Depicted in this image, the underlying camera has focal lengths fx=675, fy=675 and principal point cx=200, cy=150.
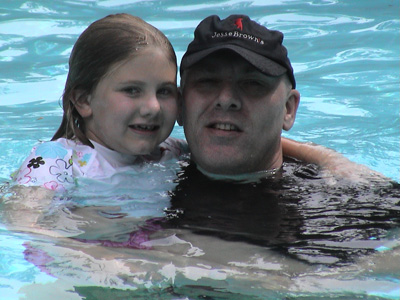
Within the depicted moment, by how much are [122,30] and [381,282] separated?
75.9 inches

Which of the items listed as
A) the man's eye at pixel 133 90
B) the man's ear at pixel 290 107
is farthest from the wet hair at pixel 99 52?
the man's ear at pixel 290 107

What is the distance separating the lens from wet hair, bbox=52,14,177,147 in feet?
12.1

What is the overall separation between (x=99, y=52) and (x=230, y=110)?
2.59 feet

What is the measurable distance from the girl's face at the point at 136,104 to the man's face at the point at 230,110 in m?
0.14

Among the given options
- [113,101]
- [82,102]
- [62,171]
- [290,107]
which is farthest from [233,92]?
[62,171]

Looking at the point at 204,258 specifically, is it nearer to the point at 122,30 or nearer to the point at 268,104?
the point at 268,104

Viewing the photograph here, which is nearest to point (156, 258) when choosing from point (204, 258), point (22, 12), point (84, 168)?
point (204, 258)

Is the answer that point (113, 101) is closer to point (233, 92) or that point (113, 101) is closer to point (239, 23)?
point (233, 92)

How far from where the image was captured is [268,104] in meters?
3.75

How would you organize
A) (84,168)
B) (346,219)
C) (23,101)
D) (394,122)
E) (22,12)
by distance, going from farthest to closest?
(22,12) → (23,101) → (394,122) → (84,168) → (346,219)

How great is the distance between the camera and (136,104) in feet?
12.0

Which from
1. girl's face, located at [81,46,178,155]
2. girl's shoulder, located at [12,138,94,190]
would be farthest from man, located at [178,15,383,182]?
girl's shoulder, located at [12,138,94,190]

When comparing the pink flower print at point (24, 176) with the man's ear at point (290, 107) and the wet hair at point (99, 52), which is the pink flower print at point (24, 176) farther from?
the man's ear at point (290, 107)

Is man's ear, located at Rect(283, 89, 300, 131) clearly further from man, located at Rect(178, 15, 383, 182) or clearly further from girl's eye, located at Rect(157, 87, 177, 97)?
girl's eye, located at Rect(157, 87, 177, 97)
